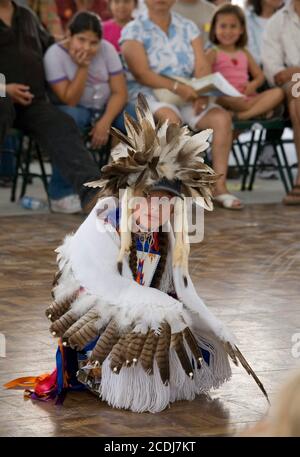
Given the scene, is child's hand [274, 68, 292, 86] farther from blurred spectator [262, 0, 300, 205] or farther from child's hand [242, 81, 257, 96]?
child's hand [242, 81, 257, 96]

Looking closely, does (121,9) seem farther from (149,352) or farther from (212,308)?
(149,352)

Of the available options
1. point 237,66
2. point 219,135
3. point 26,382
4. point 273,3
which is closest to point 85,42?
point 219,135

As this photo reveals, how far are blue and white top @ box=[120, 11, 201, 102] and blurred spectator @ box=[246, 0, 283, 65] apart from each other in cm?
152

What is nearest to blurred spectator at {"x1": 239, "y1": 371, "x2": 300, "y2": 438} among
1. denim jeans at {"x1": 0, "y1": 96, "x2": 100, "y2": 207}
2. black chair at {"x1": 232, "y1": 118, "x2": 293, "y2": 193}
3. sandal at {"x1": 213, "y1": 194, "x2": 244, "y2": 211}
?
denim jeans at {"x1": 0, "y1": 96, "x2": 100, "y2": 207}

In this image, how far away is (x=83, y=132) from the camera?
8625mm

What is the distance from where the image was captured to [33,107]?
823 cm

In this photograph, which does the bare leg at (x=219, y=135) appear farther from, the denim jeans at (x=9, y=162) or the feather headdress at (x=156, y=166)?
the feather headdress at (x=156, y=166)

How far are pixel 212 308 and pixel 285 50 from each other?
436cm

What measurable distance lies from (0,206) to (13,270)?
2.52 meters

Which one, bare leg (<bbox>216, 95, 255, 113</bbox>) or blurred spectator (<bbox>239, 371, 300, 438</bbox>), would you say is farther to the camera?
bare leg (<bbox>216, 95, 255, 113</bbox>)

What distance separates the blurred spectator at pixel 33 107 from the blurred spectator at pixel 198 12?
1.86 meters

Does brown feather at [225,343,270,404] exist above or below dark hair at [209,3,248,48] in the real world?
below

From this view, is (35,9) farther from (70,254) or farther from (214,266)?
(70,254)

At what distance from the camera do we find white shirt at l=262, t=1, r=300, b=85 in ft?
30.3
